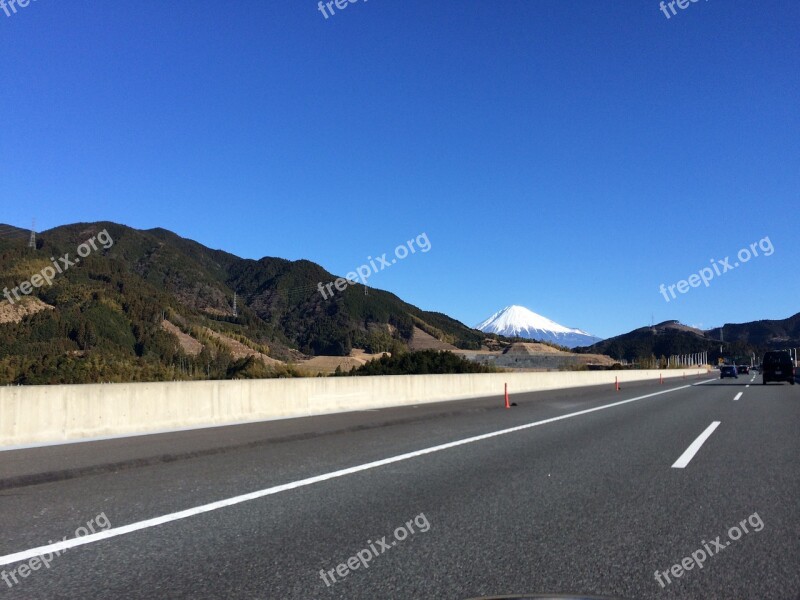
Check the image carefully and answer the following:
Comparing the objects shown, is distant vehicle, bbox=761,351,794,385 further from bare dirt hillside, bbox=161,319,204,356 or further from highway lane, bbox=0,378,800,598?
bare dirt hillside, bbox=161,319,204,356

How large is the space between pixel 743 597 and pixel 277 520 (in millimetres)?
3829

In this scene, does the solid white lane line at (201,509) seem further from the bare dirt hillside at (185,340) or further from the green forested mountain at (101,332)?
the bare dirt hillside at (185,340)

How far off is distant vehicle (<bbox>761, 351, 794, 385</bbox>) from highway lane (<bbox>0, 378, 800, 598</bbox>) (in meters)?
35.0

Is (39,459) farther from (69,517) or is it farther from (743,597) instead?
(743,597)

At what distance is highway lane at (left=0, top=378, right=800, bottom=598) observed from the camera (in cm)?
471

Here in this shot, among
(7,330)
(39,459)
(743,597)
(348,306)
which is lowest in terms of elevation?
(743,597)

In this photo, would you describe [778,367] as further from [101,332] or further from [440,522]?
[101,332]

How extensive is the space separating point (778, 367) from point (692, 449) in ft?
119

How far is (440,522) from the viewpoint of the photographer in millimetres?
6457

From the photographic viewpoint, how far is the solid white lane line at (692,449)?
33.0 feet

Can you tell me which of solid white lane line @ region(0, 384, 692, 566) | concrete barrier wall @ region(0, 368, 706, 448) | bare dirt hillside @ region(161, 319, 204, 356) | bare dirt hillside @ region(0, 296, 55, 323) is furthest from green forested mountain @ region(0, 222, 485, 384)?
solid white lane line @ region(0, 384, 692, 566)

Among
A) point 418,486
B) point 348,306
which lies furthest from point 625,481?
point 348,306

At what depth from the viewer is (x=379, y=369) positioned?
56031 mm

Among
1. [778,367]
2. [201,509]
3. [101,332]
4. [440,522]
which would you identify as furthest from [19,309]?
[440,522]
